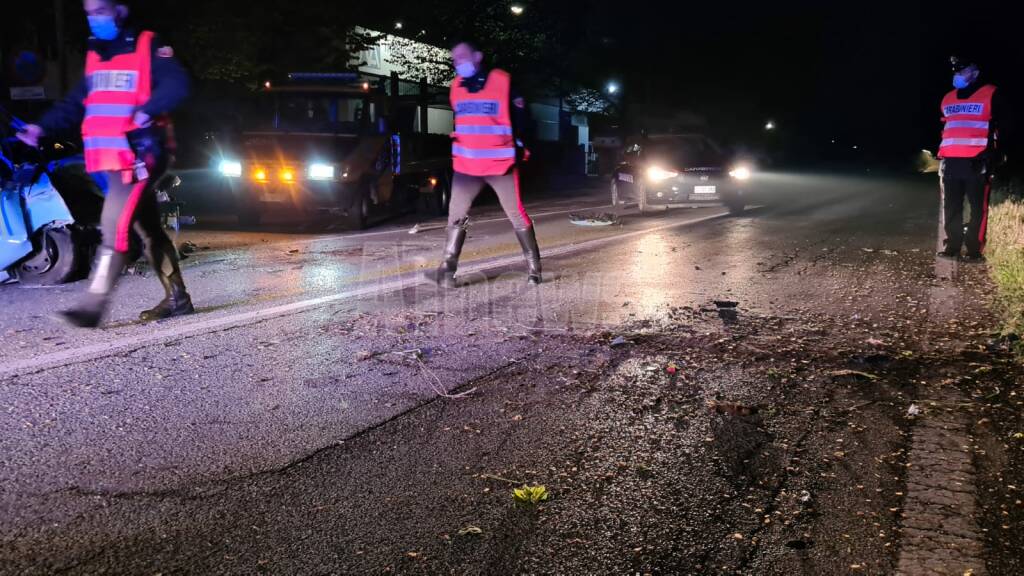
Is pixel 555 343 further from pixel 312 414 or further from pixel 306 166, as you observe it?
pixel 306 166

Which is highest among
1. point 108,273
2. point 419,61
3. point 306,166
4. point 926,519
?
point 419,61

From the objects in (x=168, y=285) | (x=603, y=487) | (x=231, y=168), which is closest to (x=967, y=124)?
(x=603, y=487)

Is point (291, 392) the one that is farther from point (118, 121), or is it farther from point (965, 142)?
point (965, 142)

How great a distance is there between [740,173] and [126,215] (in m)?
12.7

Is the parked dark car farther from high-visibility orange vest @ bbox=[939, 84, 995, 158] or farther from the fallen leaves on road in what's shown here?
the fallen leaves on road

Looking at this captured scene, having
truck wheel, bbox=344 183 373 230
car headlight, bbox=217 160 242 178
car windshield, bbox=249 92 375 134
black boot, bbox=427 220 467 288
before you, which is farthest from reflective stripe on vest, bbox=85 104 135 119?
car windshield, bbox=249 92 375 134

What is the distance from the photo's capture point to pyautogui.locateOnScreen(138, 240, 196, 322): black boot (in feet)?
20.3

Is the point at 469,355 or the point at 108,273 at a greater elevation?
the point at 108,273

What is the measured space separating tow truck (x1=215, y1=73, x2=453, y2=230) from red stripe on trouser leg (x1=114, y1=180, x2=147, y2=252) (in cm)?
713

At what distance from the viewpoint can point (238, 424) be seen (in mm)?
4039

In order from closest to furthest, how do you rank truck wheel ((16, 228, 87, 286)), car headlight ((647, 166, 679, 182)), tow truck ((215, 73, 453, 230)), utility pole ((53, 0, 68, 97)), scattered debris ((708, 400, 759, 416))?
scattered debris ((708, 400, 759, 416)) → truck wheel ((16, 228, 87, 286)) → tow truck ((215, 73, 453, 230)) → car headlight ((647, 166, 679, 182)) → utility pole ((53, 0, 68, 97))

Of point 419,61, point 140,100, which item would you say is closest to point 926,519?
point 140,100

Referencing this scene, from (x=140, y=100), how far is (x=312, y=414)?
2.65m

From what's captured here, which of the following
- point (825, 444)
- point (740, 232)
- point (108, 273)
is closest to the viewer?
point (825, 444)
